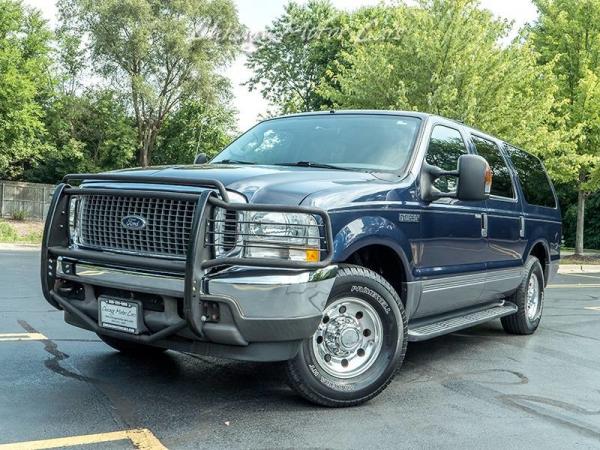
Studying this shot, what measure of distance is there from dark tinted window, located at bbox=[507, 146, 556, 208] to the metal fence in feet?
93.6

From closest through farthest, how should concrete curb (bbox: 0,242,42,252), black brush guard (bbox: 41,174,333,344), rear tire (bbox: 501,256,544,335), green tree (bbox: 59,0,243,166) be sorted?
black brush guard (bbox: 41,174,333,344), rear tire (bbox: 501,256,544,335), concrete curb (bbox: 0,242,42,252), green tree (bbox: 59,0,243,166)

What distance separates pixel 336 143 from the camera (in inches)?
207

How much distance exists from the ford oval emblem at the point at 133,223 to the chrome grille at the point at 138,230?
19 mm

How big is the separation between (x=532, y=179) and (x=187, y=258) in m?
5.03

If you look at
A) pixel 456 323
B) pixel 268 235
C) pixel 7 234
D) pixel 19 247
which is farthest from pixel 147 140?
pixel 268 235

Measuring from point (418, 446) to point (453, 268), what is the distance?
2.02m

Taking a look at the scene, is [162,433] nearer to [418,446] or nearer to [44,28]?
[418,446]

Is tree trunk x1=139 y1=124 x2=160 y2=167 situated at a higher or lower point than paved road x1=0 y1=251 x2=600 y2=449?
higher

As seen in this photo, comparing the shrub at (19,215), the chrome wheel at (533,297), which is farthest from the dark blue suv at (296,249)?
the shrub at (19,215)

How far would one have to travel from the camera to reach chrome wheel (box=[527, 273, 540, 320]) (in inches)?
283

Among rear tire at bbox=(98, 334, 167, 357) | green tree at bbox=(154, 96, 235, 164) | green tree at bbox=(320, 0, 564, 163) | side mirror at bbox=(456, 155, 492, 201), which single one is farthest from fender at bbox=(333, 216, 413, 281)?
green tree at bbox=(154, 96, 235, 164)

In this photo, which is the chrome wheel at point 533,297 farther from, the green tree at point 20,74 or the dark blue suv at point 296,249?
the green tree at point 20,74

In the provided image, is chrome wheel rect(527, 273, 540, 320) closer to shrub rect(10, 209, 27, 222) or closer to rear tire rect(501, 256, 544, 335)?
rear tire rect(501, 256, 544, 335)

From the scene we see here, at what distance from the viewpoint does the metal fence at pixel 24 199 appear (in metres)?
32.5
